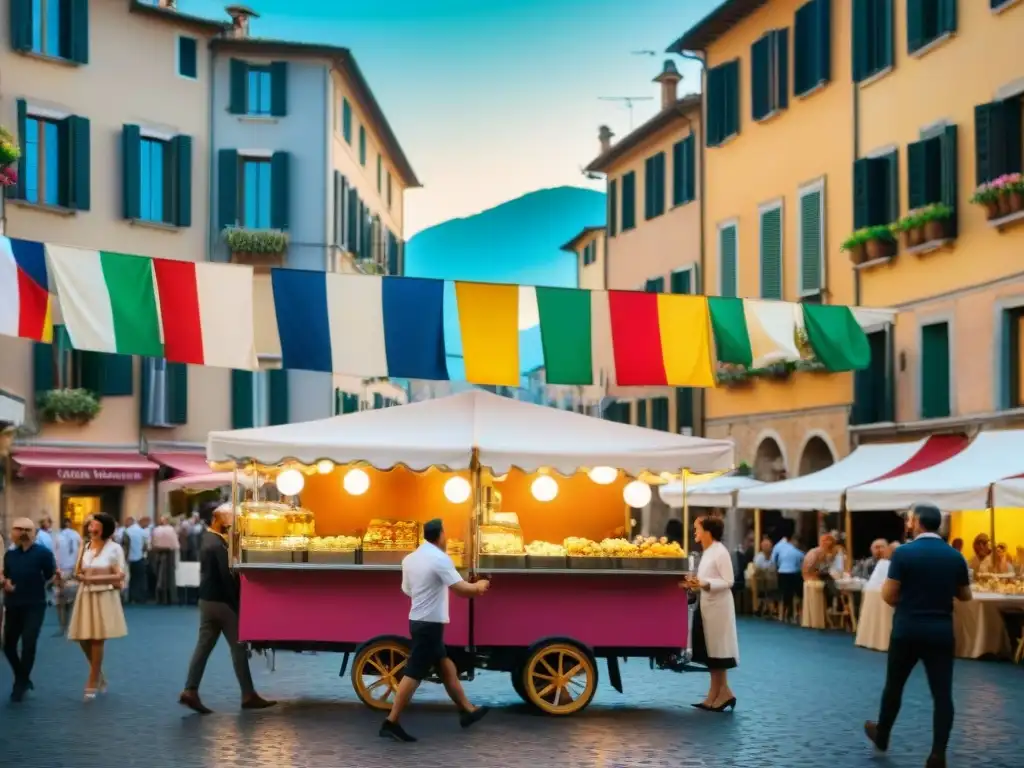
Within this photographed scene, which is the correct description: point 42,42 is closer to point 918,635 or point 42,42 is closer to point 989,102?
point 989,102

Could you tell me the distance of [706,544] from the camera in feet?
51.4

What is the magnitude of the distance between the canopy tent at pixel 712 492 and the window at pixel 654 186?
10.3 metres

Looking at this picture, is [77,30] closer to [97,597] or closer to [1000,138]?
[1000,138]

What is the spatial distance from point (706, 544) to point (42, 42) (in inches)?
1049

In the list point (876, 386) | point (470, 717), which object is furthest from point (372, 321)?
point (876, 386)

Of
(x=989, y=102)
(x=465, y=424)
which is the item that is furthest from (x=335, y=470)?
(x=989, y=102)

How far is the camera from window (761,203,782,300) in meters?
34.3

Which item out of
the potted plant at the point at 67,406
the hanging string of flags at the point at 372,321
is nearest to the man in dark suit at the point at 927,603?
the hanging string of flags at the point at 372,321

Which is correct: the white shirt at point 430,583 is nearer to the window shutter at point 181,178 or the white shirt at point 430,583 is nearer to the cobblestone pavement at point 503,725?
the cobblestone pavement at point 503,725

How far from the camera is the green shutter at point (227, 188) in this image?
41938 mm

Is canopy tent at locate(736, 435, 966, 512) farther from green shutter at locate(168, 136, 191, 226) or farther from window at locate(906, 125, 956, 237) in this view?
green shutter at locate(168, 136, 191, 226)

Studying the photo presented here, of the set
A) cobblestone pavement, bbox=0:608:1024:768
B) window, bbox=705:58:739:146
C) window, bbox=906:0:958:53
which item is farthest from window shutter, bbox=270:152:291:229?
cobblestone pavement, bbox=0:608:1024:768

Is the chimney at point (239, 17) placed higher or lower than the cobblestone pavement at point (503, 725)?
higher

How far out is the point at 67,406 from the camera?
124 ft
